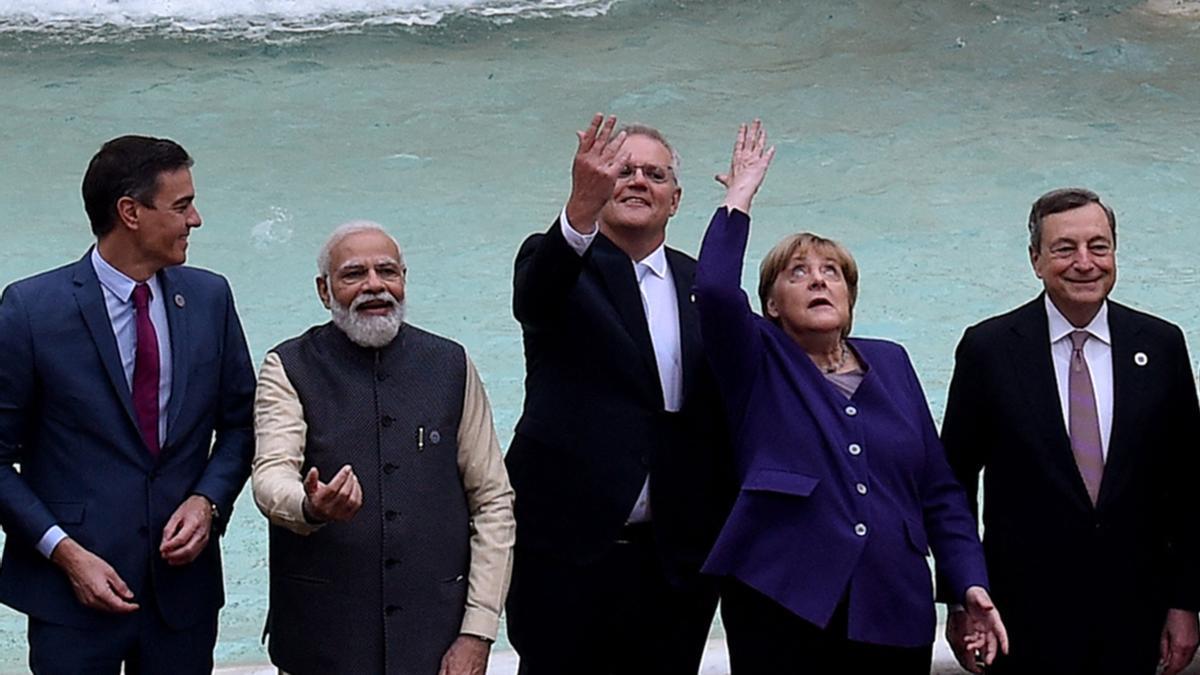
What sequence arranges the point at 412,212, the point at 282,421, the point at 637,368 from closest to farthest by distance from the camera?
the point at 282,421, the point at 637,368, the point at 412,212

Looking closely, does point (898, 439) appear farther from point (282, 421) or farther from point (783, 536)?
point (282, 421)

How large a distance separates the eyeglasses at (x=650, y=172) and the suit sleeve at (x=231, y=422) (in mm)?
711

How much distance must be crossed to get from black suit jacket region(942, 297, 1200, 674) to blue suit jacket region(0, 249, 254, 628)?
1.32 metres

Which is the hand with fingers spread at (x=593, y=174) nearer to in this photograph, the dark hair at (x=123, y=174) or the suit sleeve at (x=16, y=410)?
the dark hair at (x=123, y=174)

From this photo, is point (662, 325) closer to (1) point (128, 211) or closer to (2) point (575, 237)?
(2) point (575, 237)

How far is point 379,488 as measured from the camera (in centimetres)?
309

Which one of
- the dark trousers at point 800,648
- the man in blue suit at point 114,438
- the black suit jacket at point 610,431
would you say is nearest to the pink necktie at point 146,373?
the man in blue suit at point 114,438

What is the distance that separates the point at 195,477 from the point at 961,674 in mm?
1691

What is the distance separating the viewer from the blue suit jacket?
309cm

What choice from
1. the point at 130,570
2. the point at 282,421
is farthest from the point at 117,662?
the point at 282,421

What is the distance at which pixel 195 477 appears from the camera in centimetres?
321

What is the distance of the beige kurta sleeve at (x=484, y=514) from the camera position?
3158 mm

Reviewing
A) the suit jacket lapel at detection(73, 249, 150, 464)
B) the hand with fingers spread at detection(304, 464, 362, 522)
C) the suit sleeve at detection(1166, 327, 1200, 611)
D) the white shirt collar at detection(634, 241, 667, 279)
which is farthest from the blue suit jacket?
the suit sleeve at detection(1166, 327, 1200, 611)

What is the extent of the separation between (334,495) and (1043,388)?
48.9 inches
